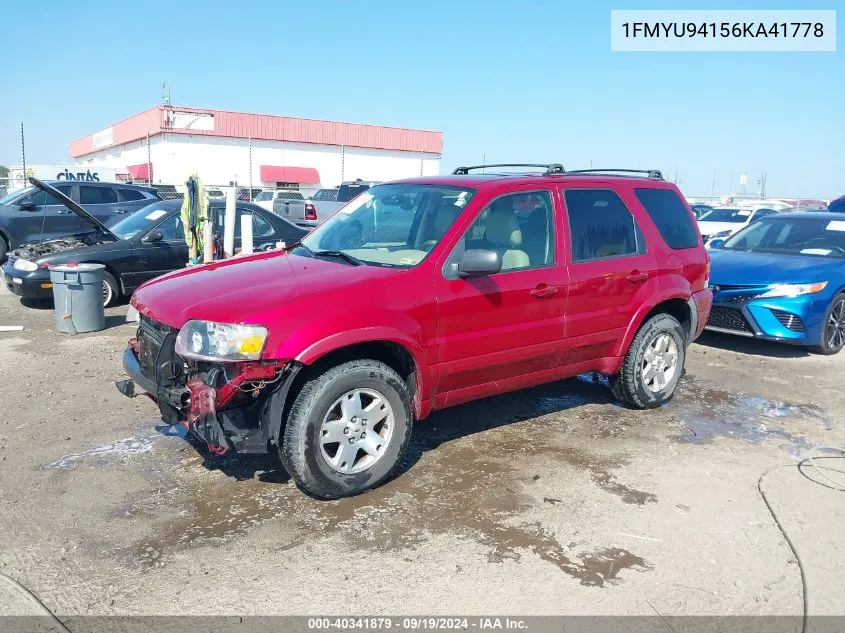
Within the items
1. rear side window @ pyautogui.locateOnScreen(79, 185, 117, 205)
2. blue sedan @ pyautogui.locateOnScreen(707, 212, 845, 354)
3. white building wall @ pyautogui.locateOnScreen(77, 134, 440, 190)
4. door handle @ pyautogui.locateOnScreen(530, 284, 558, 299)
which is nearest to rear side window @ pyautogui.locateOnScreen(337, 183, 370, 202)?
rear side window @ pyautogui.locateOnScreen(79, 185, 117, 205)

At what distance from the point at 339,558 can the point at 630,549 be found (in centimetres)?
148

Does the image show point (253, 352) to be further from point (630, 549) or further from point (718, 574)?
point (718, 574)

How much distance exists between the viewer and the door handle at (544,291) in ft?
15.0

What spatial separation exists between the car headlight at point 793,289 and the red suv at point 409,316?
7.30ft

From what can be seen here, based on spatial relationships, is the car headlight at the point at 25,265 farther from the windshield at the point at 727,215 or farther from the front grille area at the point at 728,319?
the windshield at the point at 727,215

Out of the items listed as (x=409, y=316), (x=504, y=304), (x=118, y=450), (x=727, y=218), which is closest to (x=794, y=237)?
(x=504, y=304)

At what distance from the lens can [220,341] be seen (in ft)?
11.8

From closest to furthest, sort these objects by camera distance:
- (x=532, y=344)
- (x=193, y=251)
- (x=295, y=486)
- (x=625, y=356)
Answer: (x=295, y=486)
(x=532, y=344)
(x=625, y=356)
(x=193, y=251)

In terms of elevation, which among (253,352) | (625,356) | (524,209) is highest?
(524,209)

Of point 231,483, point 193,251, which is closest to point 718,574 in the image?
point 231,483

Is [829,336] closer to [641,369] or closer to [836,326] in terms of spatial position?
[836,326]

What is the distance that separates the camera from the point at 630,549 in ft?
11.4

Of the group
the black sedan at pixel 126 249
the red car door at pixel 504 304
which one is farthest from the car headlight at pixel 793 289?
the black sedan at pixel 126 249

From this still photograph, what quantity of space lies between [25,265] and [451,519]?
773cm
